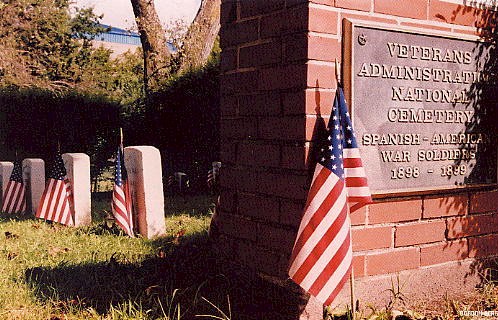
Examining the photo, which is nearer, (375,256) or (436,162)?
(375,256)

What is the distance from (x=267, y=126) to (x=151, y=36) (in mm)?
14126

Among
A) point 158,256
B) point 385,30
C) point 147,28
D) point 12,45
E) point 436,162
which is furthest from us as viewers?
point 12,45

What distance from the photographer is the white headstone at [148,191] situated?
648cm

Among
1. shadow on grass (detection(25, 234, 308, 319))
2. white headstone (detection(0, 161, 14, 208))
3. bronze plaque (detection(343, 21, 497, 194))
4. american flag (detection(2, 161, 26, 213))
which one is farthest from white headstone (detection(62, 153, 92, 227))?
bronze plaque (detection(343, 21, 497, 194))

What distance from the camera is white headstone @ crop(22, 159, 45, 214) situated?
9422mm

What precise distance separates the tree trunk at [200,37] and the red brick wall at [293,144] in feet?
40.0

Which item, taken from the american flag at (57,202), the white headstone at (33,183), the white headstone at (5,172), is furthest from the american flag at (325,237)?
the white headstone at (5,172)

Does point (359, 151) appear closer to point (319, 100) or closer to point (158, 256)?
point (319, 100)

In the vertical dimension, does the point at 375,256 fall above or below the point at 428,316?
above

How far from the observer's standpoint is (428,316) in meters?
3.27

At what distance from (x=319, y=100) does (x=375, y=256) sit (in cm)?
95

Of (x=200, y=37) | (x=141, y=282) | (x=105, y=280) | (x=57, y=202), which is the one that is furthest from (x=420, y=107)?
(x=200, y=37)

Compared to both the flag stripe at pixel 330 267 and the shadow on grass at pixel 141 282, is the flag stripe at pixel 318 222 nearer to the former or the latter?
the flag stripe at pixel 330 267

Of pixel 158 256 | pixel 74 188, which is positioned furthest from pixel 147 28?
pixel 158 256
